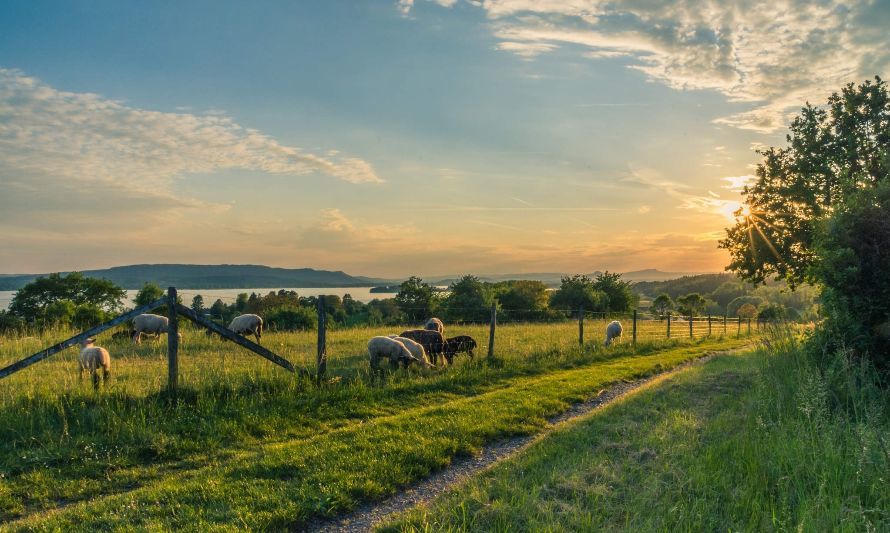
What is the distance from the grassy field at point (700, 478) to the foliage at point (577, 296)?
188 ft

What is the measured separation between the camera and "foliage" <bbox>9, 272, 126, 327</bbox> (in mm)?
45344

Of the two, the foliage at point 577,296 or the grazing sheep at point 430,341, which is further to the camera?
the foliage at point 577,296

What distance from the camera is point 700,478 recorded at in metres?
5.89

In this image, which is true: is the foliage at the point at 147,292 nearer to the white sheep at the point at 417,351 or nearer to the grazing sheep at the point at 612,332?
the white sheep at the point at 417,351

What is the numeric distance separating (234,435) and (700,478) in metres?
6.97

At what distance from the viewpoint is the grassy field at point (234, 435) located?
5926 mm

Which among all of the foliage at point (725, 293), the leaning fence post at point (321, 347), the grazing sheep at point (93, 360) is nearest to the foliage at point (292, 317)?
the leaning fence post at point (321, 347)

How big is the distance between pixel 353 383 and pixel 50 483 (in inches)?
240

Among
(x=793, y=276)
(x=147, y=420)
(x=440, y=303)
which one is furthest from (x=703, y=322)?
(x=147, y=420)

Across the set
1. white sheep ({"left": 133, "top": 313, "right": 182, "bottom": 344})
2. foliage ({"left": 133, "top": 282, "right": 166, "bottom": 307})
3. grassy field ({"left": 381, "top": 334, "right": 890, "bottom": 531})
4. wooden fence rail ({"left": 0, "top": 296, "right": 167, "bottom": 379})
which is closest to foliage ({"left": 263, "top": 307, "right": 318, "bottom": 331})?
foliage ({"left": 133, "top": 282, "right": 166, "bottom": 307})

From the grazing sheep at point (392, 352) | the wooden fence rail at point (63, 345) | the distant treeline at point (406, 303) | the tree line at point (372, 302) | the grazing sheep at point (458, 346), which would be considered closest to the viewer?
the wooden fence rail at point (63, 345)

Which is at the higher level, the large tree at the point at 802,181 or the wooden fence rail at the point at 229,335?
the large tree at the point at 802,181

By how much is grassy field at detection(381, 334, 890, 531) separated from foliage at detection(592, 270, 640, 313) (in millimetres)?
62886

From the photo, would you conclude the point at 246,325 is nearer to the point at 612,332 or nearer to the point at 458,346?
the point at 458,346
